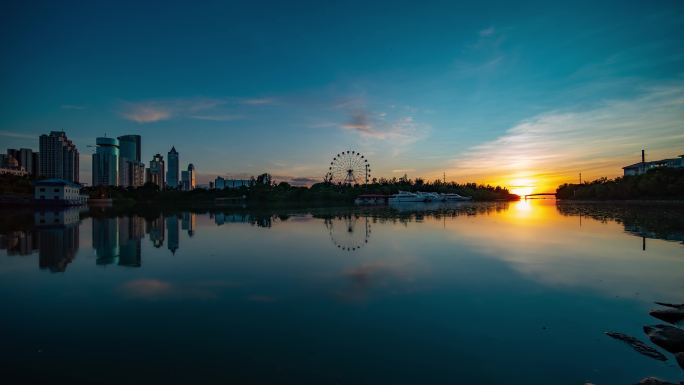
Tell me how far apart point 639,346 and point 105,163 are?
226m

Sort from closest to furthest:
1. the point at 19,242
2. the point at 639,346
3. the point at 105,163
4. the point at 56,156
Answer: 1. the point at 639,346
2. the point at 19,242
3. the point at 56,156
4. the point at 105,163

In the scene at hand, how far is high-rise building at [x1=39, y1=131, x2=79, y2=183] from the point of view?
471ft

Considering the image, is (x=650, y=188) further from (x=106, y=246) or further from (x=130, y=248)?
(x=106, y=246)

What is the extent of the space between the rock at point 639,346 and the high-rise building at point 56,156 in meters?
181

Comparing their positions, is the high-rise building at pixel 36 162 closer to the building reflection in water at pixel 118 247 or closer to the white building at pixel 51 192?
the white building at pixel 51 192

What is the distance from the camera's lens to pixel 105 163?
188500 mm

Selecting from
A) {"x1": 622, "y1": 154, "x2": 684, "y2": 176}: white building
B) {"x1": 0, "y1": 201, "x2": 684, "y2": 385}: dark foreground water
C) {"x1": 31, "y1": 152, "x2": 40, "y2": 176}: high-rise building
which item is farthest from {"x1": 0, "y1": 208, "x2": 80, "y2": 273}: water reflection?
{"x1": 31, "y1": 152, "x2": 40, "y2": 176}: high-rise building

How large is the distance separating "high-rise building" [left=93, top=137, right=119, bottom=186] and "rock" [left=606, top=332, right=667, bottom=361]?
219 meters

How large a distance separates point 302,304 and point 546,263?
9579 mm

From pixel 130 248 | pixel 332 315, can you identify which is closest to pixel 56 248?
A: pixel 130 248

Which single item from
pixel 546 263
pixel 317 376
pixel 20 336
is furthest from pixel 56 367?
pixel 546 263

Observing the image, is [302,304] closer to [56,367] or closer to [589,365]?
[56,367]

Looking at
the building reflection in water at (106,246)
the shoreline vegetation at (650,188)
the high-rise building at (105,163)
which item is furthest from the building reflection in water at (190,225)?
the high-rise building at (105,163)

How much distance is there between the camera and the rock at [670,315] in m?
7.25
